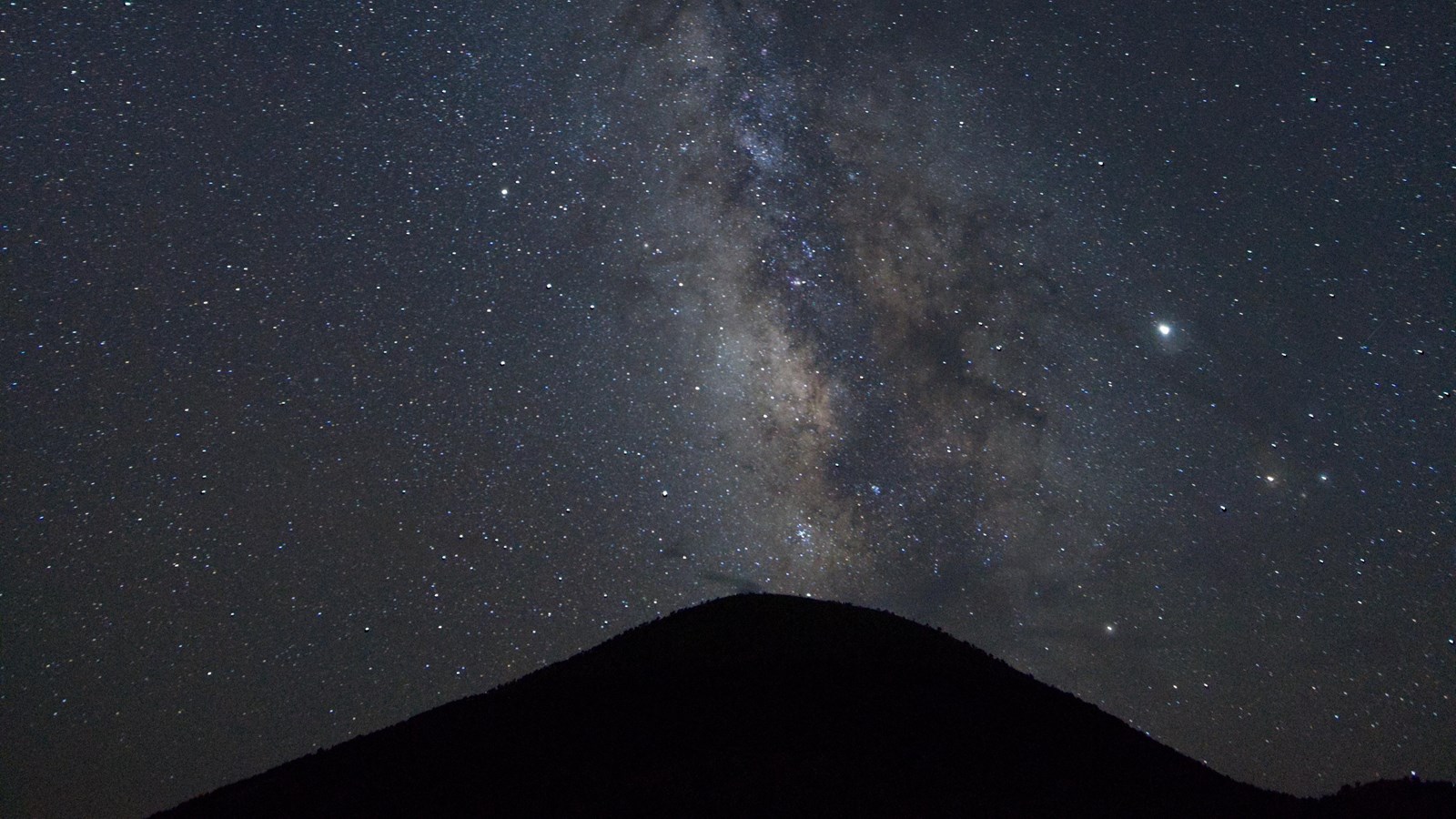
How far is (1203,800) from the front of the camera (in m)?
20.0

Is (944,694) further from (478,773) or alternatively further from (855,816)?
(478,773)

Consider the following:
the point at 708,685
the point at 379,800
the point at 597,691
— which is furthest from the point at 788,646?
the point at 379,800

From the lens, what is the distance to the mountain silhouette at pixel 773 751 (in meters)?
16.7

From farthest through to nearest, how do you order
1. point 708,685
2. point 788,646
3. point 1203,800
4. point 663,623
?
point 663,623 < point 788,646 < point 708,685 < point 1203,800

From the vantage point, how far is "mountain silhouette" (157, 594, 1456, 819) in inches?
658

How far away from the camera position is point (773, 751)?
59.8ft

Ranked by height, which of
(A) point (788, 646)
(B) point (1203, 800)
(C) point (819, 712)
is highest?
(A) point (788, 646)

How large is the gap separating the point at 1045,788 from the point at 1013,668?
743 centimetres

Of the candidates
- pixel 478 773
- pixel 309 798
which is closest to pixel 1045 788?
pixel 478 773

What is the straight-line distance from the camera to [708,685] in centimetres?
2222

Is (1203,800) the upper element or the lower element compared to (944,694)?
lower

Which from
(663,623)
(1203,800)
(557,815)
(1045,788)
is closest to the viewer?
(557,815)

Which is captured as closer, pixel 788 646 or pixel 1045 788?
pixel 1045 788

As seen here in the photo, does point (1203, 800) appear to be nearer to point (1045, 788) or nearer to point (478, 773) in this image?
point (1045, 788)
